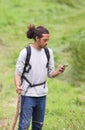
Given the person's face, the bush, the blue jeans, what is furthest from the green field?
the person's face

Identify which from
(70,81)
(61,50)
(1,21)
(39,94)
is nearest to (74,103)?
(70,81)

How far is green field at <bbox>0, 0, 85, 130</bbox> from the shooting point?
377 inches

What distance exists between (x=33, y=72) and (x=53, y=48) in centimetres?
1045

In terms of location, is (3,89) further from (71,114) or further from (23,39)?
(23,39)

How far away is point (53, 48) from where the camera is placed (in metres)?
17.0

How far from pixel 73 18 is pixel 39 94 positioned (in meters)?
17.8

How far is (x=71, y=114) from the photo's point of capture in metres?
9.79

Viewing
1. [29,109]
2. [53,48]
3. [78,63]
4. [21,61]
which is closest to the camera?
[21,61]

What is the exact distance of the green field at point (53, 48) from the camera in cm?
957

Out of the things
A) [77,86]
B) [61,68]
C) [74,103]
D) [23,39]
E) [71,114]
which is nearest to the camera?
Answer: [61,68]

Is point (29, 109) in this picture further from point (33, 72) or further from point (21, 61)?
point (21, 61)

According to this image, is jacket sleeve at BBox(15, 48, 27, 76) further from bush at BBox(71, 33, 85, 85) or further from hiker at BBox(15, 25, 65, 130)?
bush at BBox(71, 33, 85, 85)

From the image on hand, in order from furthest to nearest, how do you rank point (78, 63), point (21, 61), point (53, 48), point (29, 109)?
1. point (53, 48)
2. point (78, 63)
3. point (29, 109)
4. point (21, 61)

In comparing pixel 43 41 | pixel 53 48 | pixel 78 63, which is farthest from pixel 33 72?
pixel 53 48
